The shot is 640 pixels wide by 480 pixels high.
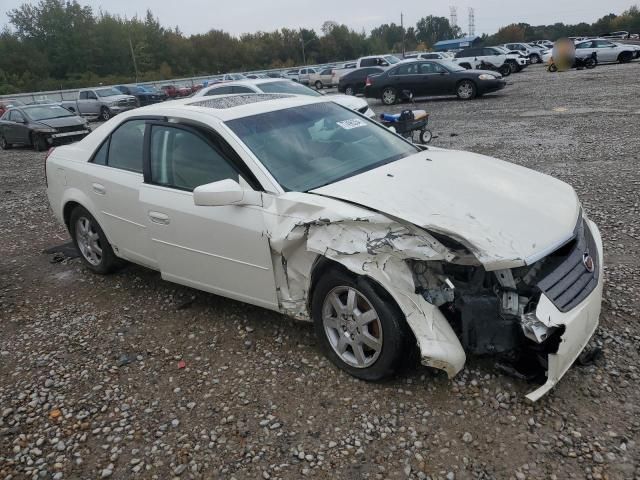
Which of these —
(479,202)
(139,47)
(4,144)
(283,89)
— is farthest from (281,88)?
(139,47)

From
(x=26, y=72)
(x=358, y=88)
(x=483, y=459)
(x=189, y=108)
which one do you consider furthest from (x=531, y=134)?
(x=26, y=72)

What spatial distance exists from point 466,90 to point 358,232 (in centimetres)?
1670

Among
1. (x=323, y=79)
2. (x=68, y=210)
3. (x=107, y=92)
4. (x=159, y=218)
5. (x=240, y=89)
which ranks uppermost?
(x=107, y=92)

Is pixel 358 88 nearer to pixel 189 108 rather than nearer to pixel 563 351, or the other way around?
pixel 189 108

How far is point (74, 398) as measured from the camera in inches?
128

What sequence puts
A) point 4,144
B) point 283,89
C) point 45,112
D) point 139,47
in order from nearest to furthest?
point 283,89, point 45,112, point 4,144, point 139,47

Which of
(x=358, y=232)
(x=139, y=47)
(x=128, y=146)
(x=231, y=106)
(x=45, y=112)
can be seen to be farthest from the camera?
(x=139, y=47)

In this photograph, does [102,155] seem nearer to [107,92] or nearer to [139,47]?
[107,92]

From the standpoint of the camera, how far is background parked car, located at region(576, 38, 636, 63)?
27672 millimetres

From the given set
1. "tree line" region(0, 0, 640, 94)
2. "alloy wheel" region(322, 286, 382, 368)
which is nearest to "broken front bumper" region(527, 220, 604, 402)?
"alloy wheel" region(322, 286, 382, 368)

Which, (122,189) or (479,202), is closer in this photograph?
(479,202)

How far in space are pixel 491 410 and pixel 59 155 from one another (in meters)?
4.48

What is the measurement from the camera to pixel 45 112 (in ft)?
52.1

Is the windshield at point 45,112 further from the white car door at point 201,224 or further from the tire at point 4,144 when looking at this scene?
the white car door at point 201,224
